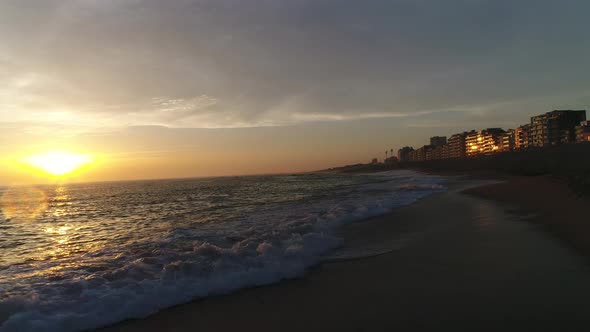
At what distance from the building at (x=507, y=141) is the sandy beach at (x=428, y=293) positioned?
468ft

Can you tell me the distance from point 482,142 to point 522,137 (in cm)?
2544

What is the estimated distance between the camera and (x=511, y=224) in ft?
32.9

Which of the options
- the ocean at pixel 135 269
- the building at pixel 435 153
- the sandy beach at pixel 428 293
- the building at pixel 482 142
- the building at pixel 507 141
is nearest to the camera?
the sandy beach at pixel 428 293

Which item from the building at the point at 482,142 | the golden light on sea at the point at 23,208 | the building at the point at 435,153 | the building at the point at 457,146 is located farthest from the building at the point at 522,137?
the golden light on sea at the point at 23,208

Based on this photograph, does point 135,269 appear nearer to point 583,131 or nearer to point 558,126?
point 583,131

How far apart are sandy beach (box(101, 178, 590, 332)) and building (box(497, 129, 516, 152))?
142567mm

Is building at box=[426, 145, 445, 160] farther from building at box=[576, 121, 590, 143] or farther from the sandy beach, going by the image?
the sandy beach

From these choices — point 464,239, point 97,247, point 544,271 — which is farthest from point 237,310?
point 97,247

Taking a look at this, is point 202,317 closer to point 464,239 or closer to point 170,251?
point 170,251

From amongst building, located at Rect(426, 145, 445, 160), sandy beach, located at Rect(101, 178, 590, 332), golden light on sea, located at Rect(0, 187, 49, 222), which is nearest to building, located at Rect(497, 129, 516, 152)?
building, located at Rect(426, 145, 445, 160)

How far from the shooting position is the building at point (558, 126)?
4083 inches

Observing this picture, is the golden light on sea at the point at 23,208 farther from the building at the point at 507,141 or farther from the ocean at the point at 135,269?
the building at the point at 507,141

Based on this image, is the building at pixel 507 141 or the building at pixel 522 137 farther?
the building at pixel 507 141

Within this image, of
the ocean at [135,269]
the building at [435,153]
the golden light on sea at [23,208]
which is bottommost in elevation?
the golden light on sea at [23,208]
